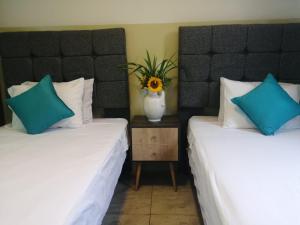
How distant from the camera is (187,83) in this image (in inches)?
90.4

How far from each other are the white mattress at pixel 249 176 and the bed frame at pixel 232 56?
0.56m

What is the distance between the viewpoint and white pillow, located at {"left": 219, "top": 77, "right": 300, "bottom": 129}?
196 centimetres

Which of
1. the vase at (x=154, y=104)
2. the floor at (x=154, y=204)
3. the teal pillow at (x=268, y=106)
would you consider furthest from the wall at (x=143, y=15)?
the floor at (x=154, y=204)

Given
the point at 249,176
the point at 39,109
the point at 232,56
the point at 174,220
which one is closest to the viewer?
the point at 249,176

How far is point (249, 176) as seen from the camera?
3.92ft

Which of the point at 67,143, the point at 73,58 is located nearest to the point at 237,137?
the point at 67,143

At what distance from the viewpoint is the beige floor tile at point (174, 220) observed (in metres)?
1.80

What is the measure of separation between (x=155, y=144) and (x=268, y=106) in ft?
3.11

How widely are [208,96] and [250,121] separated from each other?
19.1 inches

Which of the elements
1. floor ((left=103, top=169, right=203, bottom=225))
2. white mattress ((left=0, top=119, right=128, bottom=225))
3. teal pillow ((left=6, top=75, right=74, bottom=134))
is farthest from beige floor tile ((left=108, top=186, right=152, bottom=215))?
teal pillow ((left=6, top=75, right=74, bottom=134))

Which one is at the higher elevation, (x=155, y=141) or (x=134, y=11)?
(x=134, y=11)

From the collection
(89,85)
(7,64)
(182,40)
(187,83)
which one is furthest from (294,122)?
(7,64)

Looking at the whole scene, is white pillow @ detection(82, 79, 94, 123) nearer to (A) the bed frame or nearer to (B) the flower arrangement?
(B) the flower arrangement

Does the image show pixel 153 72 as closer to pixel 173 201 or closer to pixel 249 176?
pixel 173 201
